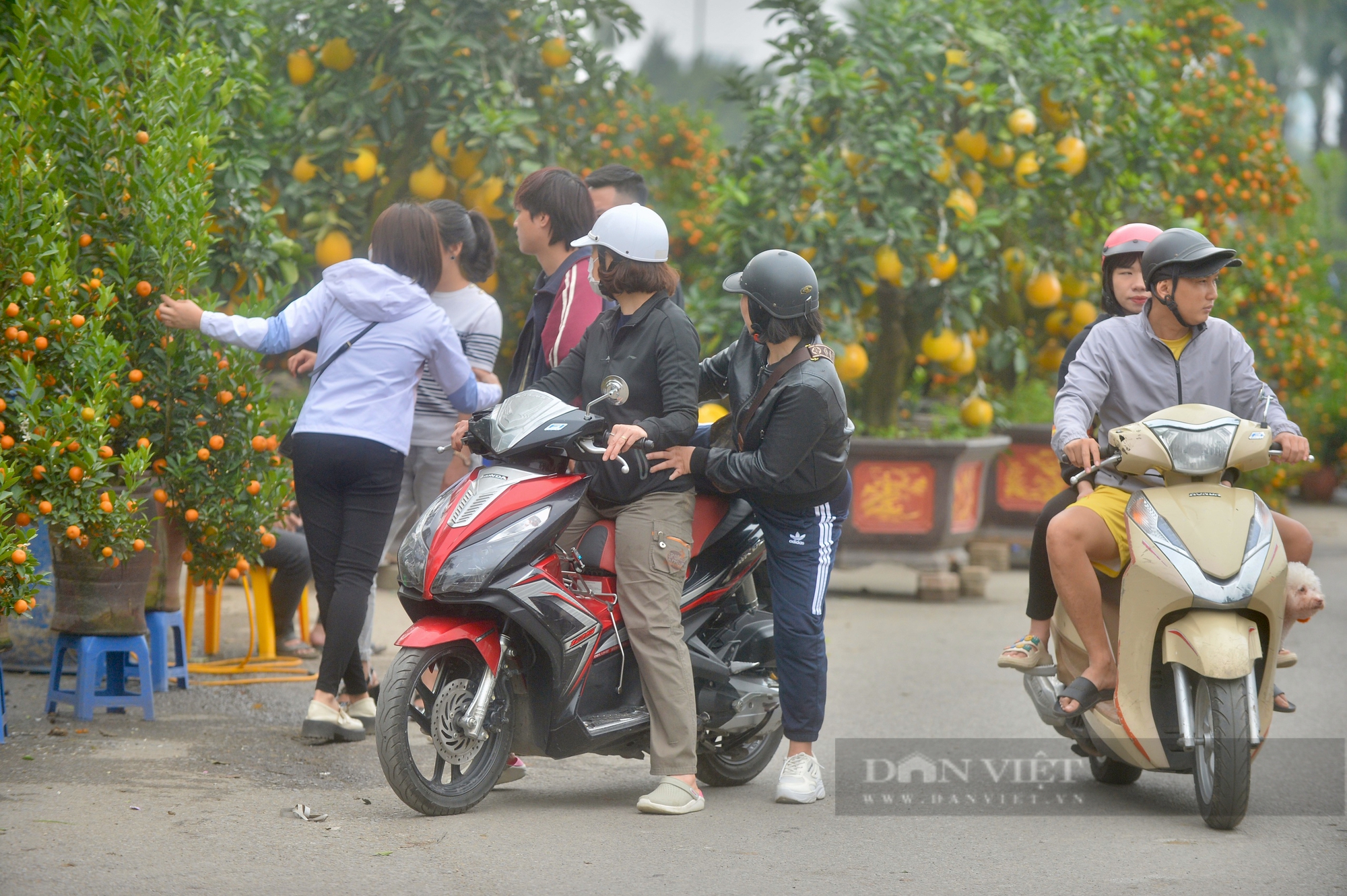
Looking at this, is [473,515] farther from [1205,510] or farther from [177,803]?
[1205,510]

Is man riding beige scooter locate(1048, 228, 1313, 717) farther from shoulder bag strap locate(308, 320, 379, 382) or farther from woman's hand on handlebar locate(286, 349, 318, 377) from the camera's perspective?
woman's hand on handlebar locate(286, 349, 318, 377)

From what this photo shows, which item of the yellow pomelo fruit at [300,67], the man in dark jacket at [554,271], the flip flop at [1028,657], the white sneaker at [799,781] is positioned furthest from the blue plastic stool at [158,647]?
the yellow pomelo fruit at [300,67]

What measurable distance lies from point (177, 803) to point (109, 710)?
1.33m

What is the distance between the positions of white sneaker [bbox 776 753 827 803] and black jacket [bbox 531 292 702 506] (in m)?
0.92

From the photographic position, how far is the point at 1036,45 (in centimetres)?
902

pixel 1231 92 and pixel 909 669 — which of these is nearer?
pixel 909 669

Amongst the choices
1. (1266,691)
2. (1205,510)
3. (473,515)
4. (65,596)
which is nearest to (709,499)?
(473,515)

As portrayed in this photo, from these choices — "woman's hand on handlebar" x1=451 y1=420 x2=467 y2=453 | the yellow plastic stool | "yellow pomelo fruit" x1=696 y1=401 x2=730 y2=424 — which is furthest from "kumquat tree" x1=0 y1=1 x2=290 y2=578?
"yellow pomelo fruit" x1=696 y1=401 x2=730 y2=424

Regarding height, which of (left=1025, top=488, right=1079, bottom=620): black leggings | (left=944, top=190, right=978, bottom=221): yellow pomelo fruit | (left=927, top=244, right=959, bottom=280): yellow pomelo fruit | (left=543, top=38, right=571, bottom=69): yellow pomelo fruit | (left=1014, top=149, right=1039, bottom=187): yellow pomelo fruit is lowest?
(left=1025, top=488, right=1079, bottom=620): black leggings

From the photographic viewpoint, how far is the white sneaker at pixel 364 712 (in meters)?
5.20

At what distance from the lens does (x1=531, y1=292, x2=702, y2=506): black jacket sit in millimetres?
4227

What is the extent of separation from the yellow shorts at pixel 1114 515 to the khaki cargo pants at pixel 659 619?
1.27m

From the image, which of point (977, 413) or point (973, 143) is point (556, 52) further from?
point (977, 413)

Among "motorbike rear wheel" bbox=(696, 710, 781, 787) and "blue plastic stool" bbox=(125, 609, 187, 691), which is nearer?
"motorbike rear wheel" bbox=(696, 710, 781, 787)
